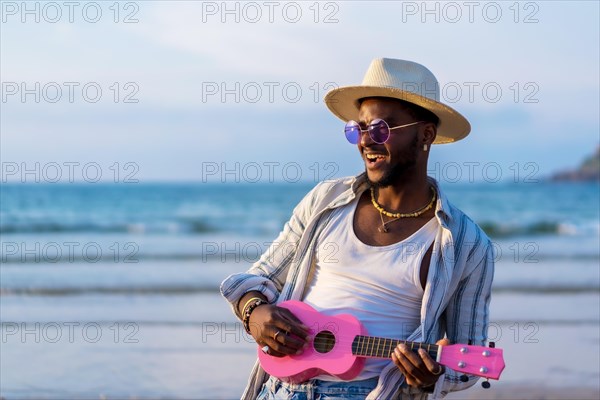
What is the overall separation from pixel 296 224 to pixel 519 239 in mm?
14072

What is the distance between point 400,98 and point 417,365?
1.02m

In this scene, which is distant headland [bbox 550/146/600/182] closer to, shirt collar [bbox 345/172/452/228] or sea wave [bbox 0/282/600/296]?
sea wave [bbox 0/282/600/296]

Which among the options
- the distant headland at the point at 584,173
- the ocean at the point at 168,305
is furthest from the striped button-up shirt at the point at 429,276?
the distant headland at the point at 584,173

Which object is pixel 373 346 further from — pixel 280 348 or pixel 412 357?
pixel 280 348

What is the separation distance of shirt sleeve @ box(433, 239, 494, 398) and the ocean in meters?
2.86

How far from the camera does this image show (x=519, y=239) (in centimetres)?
1770

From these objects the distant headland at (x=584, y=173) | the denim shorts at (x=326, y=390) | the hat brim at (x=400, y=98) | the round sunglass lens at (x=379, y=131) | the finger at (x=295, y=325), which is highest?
the distant headland at (x=584, y=173)

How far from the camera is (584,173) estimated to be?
112ft

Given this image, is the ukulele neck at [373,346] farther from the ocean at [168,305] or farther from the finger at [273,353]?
the ocean at [168,305]

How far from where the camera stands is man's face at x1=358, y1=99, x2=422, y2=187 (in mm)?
3914

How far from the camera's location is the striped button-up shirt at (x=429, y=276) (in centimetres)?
371

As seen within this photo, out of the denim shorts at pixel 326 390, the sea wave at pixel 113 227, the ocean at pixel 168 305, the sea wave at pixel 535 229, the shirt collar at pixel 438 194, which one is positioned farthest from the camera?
the sea wave at pixel 113 227

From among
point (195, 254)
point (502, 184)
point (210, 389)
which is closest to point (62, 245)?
point (195, 254)

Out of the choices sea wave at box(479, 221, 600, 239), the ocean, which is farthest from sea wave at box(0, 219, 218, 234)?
sea wave at box(479, 221, 600, 239)
